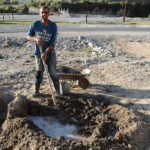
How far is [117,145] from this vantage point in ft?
12.2

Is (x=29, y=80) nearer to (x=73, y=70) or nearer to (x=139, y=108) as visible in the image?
(x=73, y=70)

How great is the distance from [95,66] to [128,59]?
207cm

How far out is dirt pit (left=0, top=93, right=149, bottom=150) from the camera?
3633mm

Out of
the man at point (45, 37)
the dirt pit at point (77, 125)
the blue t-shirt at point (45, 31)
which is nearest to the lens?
the dirt pit at point (77, 125)

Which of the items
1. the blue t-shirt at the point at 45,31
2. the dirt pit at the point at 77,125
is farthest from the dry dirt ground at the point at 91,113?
the blue t-shirt at the point at 45,31

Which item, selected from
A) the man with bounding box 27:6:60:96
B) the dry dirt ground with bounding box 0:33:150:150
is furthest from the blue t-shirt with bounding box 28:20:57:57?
the dry dirt ground with bounding box 0:33:150:150

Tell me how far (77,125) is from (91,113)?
1.52 feet

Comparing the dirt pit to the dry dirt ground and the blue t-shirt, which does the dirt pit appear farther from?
the blue t-shirt

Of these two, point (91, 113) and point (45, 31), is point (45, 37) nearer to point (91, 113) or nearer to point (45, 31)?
point (45, 31)

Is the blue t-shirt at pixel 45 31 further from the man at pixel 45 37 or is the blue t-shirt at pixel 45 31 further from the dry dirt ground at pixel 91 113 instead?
the dry dirt ground at pixel 91 113

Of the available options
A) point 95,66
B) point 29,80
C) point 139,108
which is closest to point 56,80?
point 29,80

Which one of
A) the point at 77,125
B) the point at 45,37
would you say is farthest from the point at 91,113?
the point at 45,37

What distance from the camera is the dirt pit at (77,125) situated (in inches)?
143

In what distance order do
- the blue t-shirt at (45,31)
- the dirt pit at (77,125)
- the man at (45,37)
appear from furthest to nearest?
the blue t-shirt at (45,31) < the man at (45,37) < the dirt pit at (77,125)
